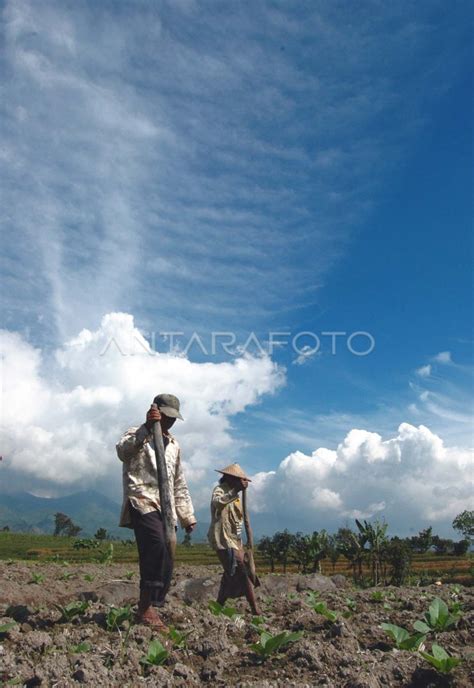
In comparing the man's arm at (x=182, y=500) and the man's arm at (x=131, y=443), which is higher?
the man's arm at (x=131, y=443)

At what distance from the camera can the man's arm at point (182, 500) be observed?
19.1 ft

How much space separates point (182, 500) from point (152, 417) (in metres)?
1.03

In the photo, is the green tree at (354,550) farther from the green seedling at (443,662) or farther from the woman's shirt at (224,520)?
the green seedling at (443,662)

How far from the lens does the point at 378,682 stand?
3.54m

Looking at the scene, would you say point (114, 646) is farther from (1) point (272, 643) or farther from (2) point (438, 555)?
(2) point (438, 555)

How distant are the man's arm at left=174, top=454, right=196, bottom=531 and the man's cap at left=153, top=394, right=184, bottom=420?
56 cm

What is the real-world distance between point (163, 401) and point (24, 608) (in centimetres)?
240

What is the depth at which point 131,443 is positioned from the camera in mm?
5457

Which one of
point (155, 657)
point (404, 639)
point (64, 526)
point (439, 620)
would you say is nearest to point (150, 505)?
point (155, 657)

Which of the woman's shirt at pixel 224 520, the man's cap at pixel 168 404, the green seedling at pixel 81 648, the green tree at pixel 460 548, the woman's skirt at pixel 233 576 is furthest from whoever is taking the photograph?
the green tree at pixel 460 548

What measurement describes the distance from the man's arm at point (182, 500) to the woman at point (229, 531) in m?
1.42

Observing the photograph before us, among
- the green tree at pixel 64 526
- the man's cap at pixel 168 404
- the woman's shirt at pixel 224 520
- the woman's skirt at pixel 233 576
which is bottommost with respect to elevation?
the woman's skirt at pixel 233 576

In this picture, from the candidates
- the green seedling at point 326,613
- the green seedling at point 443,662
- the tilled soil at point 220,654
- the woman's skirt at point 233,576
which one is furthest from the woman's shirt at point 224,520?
the green seedling at point 443,662

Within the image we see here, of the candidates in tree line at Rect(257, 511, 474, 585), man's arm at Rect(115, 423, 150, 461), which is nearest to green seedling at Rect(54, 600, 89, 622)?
man's arm at Rect(115, 423, 150, 461)
